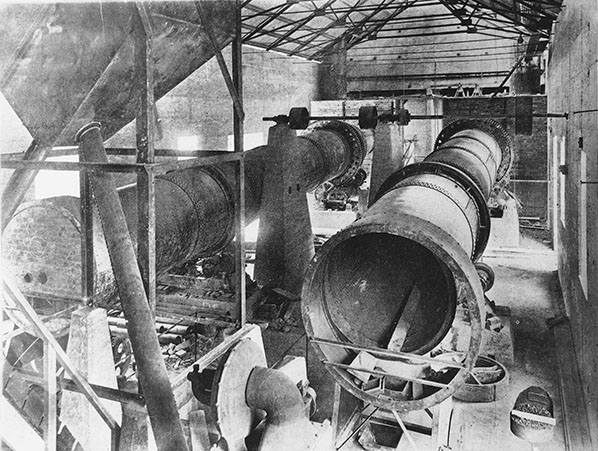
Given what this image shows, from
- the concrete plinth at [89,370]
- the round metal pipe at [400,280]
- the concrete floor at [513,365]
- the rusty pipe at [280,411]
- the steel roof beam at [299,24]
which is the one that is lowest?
the concrete floor at [513,365]

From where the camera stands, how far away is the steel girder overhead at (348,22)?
44.6 ft

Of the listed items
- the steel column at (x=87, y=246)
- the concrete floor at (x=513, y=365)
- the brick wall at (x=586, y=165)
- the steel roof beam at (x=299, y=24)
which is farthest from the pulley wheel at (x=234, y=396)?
the steel roof beam at (x=299, y=24)

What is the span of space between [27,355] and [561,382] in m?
6.33

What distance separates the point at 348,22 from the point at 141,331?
1647 cm

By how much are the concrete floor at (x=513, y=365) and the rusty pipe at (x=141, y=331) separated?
3.22 meters

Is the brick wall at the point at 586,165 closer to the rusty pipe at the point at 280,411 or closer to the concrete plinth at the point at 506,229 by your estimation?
the rusty pipe at the point at 280,411

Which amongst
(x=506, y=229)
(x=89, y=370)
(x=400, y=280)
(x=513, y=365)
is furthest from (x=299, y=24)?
(x=89, y=370)

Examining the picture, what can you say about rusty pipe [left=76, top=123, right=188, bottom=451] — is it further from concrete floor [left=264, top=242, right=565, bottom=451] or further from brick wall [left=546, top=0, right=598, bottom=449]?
brick wall [left=546, top=0, right=598, bottom=449]

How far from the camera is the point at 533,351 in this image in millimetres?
8086

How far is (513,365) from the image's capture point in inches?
302

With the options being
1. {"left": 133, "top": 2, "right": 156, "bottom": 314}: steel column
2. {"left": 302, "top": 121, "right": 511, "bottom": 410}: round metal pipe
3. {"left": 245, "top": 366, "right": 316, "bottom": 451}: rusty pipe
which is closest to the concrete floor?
{"left": 245, "top": 366, "right": 316, "bottom": 451}: rusty pipe

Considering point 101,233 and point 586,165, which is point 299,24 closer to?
point 586,165

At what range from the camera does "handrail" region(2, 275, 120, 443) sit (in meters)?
2.61

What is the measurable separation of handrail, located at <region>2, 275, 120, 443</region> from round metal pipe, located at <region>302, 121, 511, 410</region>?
139cm
